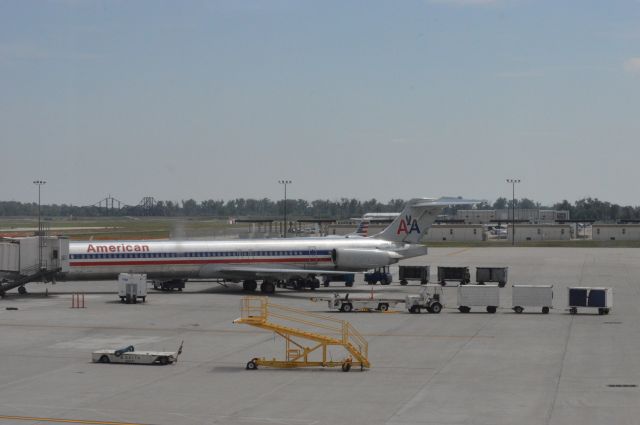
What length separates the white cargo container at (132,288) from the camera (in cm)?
5200

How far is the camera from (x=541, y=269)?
255 ft

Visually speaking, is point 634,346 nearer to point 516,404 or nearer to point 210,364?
point 516,404

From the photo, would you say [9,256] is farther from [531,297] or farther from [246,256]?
[531,297]

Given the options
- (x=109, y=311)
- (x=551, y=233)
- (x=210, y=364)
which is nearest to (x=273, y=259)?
(x=109, y=311)

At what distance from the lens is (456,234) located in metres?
140

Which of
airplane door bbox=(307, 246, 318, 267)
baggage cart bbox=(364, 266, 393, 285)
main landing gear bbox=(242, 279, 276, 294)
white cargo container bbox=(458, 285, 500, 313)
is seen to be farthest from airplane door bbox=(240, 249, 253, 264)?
white cargo container bbox=(458, 285, 500, 313)

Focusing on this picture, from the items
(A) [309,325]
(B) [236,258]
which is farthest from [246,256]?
(A) [309,325]

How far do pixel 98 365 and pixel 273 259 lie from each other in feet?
91.9

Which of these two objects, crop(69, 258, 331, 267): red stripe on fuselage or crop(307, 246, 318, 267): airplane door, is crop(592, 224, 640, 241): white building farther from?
crop(69, 258, 331, 267): red stripe on fuselage

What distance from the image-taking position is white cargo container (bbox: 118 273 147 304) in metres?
52.0

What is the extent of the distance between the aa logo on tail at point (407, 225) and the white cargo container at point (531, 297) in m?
16.6

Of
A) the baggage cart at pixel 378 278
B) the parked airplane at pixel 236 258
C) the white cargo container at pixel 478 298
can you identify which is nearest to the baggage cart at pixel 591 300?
the white cargo container at pixel 478 298

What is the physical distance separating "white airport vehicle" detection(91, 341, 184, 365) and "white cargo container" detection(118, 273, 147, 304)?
19.4 meters

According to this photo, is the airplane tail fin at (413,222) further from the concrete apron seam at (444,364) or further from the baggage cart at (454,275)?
the concrete apron seam at (444,364)
